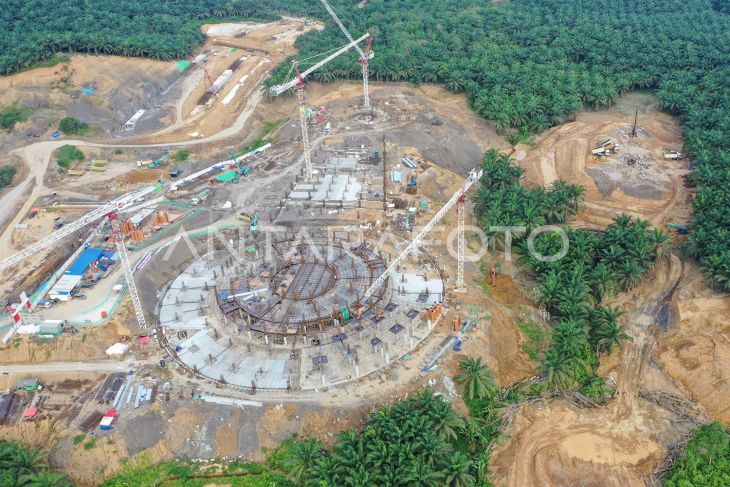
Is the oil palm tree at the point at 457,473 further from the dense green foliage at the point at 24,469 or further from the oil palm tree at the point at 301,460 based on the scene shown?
the dense green foliage at the point at 24,469

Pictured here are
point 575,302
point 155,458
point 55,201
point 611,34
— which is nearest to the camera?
point 155,458

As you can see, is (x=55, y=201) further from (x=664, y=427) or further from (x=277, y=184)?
(x=664, y=427)

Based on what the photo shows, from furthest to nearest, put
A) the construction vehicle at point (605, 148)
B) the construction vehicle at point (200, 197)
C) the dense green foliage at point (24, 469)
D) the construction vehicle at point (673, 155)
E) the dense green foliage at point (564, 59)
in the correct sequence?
the dense green foliage at point (564, 59), the construction vehicle at point (605, 148), the construction vehicle at point (673, 155), the construction vehicle at point (200, 197), the dense green foliage at point (24, 469)

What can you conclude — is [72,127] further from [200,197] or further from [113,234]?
[113,234]

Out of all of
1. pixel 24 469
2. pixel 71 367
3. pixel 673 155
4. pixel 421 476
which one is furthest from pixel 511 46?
pixel 24 469

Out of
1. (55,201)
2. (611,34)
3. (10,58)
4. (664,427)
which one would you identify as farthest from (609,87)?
(10,58)

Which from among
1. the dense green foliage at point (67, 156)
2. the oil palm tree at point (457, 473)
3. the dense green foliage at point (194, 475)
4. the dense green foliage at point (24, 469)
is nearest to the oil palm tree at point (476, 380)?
the oil palm tree at point (457, 473)
